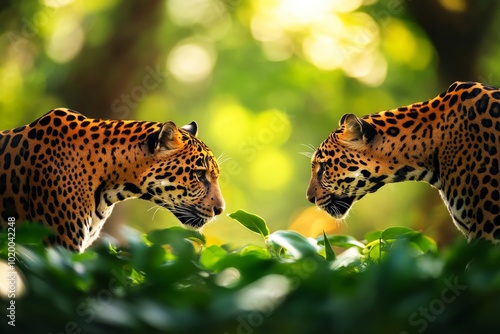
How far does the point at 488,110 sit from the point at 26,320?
10.6ft

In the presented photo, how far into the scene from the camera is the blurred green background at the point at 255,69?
1052 cm

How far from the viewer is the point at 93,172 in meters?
4.03

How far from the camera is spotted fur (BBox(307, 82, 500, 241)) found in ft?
12.6

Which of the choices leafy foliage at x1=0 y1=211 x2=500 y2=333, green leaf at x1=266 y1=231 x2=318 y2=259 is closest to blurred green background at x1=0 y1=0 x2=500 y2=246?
green leaf at x1=266 y1=231 x2=318 y2=259

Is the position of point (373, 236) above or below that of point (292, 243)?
below

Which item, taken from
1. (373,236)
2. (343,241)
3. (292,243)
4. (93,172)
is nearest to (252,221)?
(343,241)

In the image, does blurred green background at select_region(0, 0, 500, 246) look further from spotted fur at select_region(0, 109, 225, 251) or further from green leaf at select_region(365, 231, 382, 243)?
green leaf at select_region(365, 231, 382, 243)

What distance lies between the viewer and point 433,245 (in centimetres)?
299

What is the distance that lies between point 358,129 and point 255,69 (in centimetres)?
1501

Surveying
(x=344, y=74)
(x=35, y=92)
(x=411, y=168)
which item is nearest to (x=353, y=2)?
(x=344, y=74)

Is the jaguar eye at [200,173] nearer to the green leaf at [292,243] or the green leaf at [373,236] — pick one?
the green leaf at [373,236]

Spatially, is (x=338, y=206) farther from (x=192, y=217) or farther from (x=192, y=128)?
(x=192, y=128)

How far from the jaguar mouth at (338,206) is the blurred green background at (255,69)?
10.8 ft

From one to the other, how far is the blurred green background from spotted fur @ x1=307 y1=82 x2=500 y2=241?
3.39m
